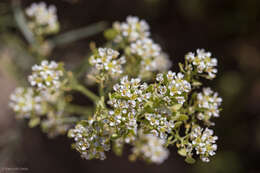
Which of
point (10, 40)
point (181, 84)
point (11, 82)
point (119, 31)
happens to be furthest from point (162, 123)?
point (11, 82)

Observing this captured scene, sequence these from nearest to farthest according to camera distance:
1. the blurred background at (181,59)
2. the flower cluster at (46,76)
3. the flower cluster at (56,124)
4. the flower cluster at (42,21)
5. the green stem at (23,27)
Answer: the flower cluster at (46,76) → the flower cluster at (56,124) → the flower cluster at (42,21) → the green stem at (23,27) → the blurred background at (181,59)

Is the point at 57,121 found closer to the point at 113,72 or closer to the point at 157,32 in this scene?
the point at 113,72

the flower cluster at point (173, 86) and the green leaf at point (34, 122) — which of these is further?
the green leaf at point (34, 122)

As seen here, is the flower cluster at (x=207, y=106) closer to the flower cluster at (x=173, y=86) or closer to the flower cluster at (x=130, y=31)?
the flower cluster at (x=173, y=86)

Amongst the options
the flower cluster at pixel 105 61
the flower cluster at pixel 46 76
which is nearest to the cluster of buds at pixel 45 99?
the flower cluster at pixel 46 76

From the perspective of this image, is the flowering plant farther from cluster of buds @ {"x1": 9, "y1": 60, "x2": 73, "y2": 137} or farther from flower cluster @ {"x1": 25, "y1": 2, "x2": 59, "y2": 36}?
flower cluster @ {"x1": 25, "y1": 2, "x2": 59, "y2": 36}

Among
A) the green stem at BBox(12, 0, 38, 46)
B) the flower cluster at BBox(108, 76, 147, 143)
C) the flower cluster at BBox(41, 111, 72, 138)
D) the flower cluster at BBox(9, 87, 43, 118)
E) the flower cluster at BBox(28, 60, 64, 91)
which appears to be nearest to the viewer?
the flower cluster at BBox(108, 76, 147, 143)

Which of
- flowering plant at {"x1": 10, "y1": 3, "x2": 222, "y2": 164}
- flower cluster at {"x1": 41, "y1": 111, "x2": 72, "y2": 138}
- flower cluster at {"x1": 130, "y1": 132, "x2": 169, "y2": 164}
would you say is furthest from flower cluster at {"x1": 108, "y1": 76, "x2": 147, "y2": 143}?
flower cluster at {"x1": 41, "y1": 111, "x2": 72, "y2": 138}

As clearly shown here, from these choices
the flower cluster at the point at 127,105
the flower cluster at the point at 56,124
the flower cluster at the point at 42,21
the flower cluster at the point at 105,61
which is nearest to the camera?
the flower cluster at the point at 127,105
